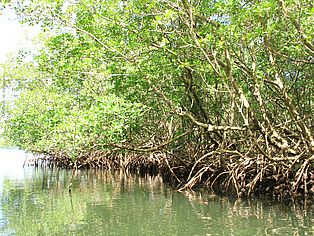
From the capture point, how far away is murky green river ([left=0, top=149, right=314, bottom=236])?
5156 millimetres

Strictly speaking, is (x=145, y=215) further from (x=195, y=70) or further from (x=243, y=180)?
(x=243, y=180)

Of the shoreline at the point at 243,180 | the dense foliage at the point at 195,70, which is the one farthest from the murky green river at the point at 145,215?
the dense foliage at the point at 195,70

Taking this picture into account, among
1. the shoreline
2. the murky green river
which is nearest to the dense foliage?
the shoreline

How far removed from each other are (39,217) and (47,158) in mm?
15781

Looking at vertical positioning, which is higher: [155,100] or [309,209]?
[155,100]

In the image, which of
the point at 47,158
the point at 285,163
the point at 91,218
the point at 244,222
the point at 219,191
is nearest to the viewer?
the point at 244,222

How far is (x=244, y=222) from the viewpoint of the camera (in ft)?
18.0

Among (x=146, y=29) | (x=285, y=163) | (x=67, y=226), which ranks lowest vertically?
(x=67, y=226)

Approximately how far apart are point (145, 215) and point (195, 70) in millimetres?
2284

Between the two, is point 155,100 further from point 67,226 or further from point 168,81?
point 67,226

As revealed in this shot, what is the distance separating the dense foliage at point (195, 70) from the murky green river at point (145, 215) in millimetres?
874

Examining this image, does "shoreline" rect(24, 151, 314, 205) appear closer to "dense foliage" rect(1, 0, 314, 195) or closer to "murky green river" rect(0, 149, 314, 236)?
"dense foliage" rect(1, 0, 314, 195)

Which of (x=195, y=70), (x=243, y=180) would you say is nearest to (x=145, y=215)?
(x=195, y=70)

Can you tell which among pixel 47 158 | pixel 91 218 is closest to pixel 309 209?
pixel 91 218
